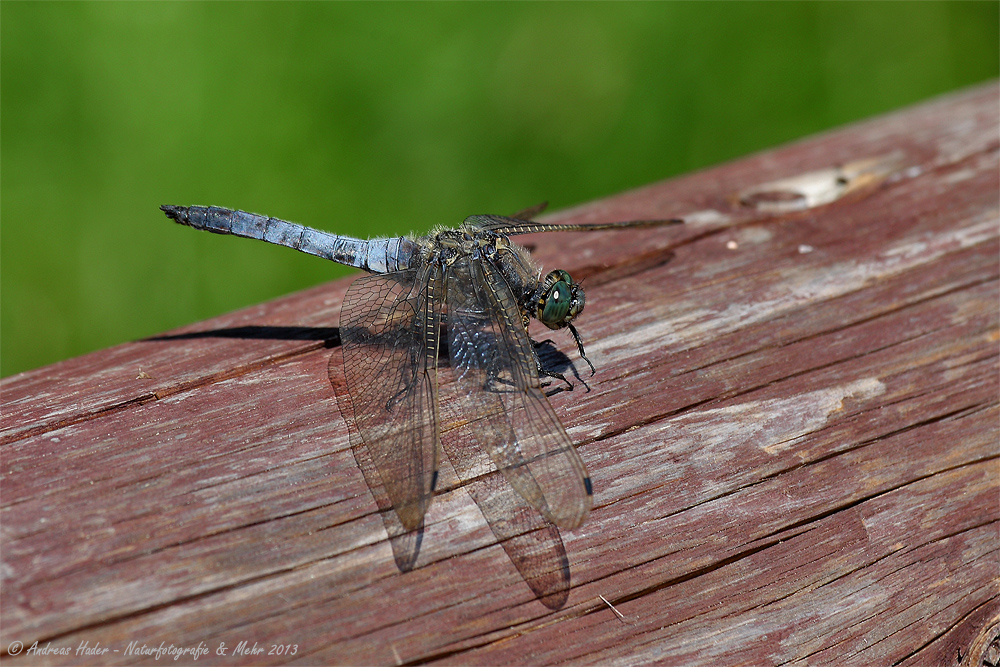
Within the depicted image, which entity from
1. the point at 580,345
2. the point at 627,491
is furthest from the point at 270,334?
the point at 627,491

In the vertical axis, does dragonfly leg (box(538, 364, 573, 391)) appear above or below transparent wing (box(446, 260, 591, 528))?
below

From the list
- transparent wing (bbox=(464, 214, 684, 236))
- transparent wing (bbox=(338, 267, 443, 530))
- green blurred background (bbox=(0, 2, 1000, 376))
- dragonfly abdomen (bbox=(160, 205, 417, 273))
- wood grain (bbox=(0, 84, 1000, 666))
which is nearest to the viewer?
wood grain (bbox=(0, 84, 1000, 666))

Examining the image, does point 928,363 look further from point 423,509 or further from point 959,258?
point 423,509

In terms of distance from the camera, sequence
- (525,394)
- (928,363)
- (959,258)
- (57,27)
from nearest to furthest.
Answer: (525,394), (928,363), (959,258), (57,27)

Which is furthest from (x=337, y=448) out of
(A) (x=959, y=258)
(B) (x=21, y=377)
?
(A) (x=959, y=258)

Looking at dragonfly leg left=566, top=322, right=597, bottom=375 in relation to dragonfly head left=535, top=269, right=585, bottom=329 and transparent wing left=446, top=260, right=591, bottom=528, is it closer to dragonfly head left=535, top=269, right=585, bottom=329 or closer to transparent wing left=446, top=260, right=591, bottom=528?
dragonfly head left=535, top=269, right=585, bottom=329

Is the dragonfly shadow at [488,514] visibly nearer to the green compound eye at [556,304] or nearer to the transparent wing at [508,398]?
the transparent wing at [508,398]

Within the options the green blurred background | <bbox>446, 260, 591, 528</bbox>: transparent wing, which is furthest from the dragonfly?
the green blurred background
